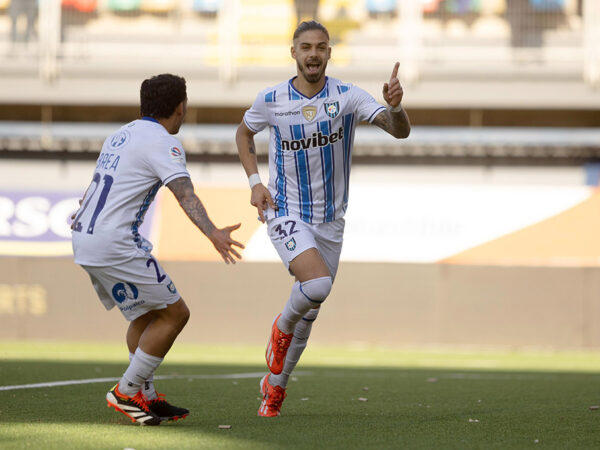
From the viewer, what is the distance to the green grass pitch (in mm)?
5133

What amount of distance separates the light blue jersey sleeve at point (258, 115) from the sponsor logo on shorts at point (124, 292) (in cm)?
153

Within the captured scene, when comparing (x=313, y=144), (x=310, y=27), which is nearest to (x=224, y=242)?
(x=313, y=144)

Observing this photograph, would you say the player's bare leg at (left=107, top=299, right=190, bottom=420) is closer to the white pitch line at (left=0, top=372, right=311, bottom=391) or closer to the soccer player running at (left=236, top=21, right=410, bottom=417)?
the soccer player running at (left=236, top=21, right=410, bottom=417)

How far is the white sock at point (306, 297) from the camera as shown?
6012 mm

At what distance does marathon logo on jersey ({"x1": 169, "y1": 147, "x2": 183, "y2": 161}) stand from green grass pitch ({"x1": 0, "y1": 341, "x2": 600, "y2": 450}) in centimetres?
146

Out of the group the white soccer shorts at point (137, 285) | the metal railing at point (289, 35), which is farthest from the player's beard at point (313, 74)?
the metal railing at point (289, 35)

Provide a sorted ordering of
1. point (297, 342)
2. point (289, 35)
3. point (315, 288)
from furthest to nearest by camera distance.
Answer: point (289, 35) < point (297, 342) < point (315, 288)

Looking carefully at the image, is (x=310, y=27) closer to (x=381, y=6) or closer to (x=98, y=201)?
(x=98, y=201)

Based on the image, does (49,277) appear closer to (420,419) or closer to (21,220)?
(21,220)

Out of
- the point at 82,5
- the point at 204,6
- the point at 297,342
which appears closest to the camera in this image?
the point at 297,342

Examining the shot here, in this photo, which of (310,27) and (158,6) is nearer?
(310,27)

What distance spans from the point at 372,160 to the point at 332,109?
51.5 ft

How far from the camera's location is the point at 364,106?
20.8 ft

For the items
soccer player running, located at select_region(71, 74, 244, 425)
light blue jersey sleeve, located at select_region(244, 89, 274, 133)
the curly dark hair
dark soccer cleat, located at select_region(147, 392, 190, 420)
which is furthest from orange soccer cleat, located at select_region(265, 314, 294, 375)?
the curly dark hair
